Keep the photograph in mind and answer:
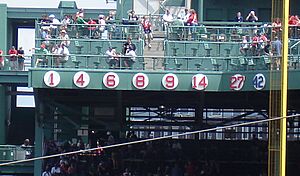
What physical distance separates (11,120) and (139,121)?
10.4 meters

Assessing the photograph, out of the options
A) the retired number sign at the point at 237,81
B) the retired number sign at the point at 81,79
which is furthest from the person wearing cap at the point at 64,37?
the retired number sign at the point at 237,81

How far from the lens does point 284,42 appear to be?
2216cm

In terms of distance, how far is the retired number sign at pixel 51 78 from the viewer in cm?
2612

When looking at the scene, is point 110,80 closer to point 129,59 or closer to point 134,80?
point 134,80

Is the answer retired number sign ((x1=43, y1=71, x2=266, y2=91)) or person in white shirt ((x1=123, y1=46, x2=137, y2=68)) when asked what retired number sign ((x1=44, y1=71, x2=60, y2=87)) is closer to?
retired number sign ((x1=43, y1=71, x2=266, y2=91))

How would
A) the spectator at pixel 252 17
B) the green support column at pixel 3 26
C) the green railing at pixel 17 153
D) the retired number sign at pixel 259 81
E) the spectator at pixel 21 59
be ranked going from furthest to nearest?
the green support column at pixel 3 26 < the spectator at pixel 21 59 < the green railing at pixel 17 153 < the spectator at pixel 252 17 < the retired number sign at pixel 259 81

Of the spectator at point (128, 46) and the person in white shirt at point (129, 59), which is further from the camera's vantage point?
the spectator at point (128, 46)

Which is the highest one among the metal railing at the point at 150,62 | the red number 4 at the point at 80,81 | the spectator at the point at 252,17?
the spectator at the point at 252,17

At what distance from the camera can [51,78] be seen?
26141 millimetres

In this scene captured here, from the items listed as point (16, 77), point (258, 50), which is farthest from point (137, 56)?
point (16, 77)

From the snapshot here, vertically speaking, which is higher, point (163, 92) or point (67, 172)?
point (163, 92)

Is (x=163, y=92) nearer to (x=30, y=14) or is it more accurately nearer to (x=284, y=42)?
(x=284, y=42)

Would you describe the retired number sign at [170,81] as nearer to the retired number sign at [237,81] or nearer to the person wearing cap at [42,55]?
the retired number sign at [237,81]

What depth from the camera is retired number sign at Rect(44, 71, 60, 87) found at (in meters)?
26.1
